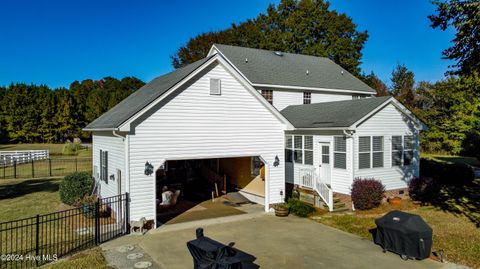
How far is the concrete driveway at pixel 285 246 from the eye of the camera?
9.33m

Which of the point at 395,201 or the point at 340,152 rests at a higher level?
the point at 340,152

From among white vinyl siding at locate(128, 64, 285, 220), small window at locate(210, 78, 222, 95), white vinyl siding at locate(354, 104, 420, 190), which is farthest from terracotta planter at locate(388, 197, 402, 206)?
small window at locate(210, 78, 222, 95)

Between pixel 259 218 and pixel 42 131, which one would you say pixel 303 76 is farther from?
pixel 42 131

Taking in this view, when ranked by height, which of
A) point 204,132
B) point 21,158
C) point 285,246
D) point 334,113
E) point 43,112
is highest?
point 43,112

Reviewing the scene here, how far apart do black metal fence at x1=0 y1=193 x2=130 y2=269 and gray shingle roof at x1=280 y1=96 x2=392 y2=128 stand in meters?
10.4

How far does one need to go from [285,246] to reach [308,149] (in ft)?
27.6

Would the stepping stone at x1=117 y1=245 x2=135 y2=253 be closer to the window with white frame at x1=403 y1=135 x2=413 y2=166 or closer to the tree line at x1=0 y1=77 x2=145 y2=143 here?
the window with white frame at x1=403 y1=135 x2=413 y2=166

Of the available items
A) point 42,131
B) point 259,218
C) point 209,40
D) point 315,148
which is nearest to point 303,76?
point 315,148

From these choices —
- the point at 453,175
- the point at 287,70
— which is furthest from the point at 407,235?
the point at 287,70

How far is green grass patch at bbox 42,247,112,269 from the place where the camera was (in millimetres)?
8845

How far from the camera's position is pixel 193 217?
1462 cm

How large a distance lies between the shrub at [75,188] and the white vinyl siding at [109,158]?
2.52ft

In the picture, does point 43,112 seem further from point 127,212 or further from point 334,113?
point 334,113

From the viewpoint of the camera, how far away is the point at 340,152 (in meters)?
16.6
